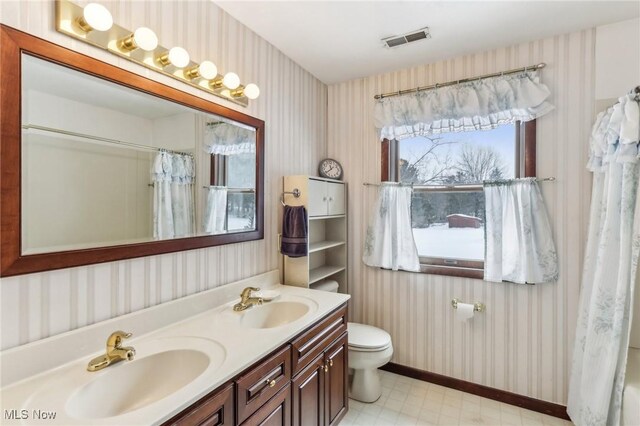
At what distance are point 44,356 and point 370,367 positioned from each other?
1754 mm

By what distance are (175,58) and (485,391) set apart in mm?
2833

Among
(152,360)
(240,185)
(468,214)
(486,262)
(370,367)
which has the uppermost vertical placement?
(240,185)

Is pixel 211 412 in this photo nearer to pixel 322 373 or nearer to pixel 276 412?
pixel 276 412

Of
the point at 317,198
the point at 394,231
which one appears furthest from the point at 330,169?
the point at 394,231

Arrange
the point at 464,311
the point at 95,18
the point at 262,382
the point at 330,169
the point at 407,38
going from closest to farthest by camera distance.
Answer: the point at 95,18
the point at 262,382
the point at 407,38
the point at 464,311
the point at 330,169

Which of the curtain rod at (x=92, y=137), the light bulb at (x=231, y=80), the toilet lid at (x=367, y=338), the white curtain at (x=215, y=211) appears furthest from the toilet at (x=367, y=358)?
the light bulb at (x=231, y=80)

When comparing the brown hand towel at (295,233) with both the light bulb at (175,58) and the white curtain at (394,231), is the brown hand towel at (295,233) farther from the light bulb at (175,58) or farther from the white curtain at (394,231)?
the light bulb at (175,58)

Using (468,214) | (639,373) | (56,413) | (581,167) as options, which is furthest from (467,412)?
(56,413)

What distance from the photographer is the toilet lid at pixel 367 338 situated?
6.79ft

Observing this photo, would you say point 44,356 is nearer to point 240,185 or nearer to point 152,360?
point 152,360

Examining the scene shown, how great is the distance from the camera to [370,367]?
2088mm

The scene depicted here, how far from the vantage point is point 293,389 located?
1.41 m

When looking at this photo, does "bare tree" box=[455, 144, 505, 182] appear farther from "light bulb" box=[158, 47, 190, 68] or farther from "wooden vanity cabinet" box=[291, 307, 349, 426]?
"light bulb" box=[158, 47, 190, 68]

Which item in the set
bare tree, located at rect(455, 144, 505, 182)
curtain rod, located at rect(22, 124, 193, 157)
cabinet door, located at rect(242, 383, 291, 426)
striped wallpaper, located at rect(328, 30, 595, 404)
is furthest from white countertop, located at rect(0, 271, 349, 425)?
bare tree, located at rect(455, 144, 505, 182)
